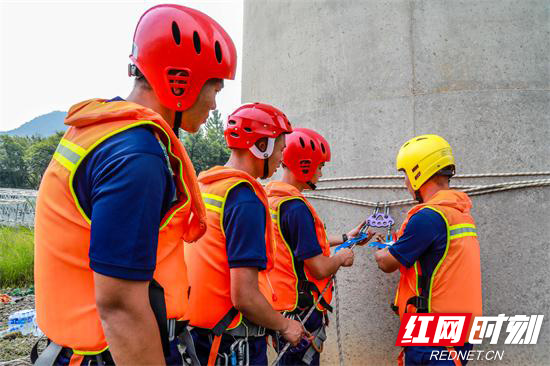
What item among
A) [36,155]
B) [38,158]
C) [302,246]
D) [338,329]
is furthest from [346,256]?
[36,155]

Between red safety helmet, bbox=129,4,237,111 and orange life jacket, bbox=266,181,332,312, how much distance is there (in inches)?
72.0

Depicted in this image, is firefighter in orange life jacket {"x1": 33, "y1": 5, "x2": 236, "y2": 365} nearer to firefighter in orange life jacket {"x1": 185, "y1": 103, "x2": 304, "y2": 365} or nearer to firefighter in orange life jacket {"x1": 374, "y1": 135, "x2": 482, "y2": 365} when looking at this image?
firefighter in orange life jacket {"x1": 185, "y1": 103, "x2": 304, "y2": 365}

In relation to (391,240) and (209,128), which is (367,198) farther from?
(209,128)

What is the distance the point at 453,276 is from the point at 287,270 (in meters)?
1.27

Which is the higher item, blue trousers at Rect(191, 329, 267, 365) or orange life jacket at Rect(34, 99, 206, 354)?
orange life jacket at Rect(34, 99, 206, 354)

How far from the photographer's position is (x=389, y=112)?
4.09 m

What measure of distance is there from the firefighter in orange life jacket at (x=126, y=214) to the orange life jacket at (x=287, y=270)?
1.77m

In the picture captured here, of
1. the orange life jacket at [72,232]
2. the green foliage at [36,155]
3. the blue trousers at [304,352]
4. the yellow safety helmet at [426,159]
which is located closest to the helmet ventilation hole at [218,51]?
the orange life jacket at [72,232]

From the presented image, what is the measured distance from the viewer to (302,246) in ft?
11.5

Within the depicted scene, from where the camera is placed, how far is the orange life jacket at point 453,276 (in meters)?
3.17

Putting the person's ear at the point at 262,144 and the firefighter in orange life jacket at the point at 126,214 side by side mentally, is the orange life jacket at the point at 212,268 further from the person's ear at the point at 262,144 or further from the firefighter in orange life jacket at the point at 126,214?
the firefighter in orange life jacket at the point at 126,214

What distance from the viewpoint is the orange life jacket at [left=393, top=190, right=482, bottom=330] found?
3174 mm

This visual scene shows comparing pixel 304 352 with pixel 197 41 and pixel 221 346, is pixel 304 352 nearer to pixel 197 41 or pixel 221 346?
pixel 221 346

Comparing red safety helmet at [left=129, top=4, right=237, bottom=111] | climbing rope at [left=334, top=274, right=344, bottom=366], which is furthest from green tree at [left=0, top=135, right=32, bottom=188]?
red safety helmet at [left=129, top=4, right=237, bottom=111]
